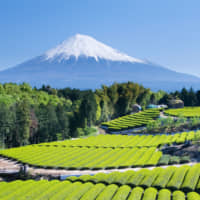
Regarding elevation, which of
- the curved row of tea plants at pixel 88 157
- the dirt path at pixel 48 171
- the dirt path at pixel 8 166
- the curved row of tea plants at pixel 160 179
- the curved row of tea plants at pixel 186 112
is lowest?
the dirt path at pixel 8 166

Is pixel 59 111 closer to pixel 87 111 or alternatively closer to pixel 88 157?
pixel 87 111

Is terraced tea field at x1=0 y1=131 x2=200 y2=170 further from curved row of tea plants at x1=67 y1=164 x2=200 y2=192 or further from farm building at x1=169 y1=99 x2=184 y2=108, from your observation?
farm building at x1=169 y1=99 x2=184 y2=108

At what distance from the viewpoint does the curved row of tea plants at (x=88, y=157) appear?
32.8 meters

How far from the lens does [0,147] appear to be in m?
54.9

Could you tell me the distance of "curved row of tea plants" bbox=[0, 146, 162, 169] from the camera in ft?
108

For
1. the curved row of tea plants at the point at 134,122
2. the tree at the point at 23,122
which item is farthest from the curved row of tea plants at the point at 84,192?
the curved row of tea plants at the point at 134,122

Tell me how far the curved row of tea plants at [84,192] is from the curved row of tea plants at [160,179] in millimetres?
630

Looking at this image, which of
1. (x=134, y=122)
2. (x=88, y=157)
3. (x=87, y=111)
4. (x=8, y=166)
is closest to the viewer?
(x=8, y=166)

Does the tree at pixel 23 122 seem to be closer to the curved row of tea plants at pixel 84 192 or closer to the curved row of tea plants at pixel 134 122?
the curved row of tea plants at pixel 134 122

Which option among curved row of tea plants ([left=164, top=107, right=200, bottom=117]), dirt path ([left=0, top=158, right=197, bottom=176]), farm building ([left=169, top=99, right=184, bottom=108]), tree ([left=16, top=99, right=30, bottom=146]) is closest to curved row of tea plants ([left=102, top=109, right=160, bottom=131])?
curved row of tea plants ([left=164, top=107, right=200, bottom=117])

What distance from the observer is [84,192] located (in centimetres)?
2191

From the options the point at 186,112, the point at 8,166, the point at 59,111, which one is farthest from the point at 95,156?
the point at 186,112

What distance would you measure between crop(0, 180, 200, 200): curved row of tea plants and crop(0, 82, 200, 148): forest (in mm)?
32123

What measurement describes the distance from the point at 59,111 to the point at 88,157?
3155 cm
